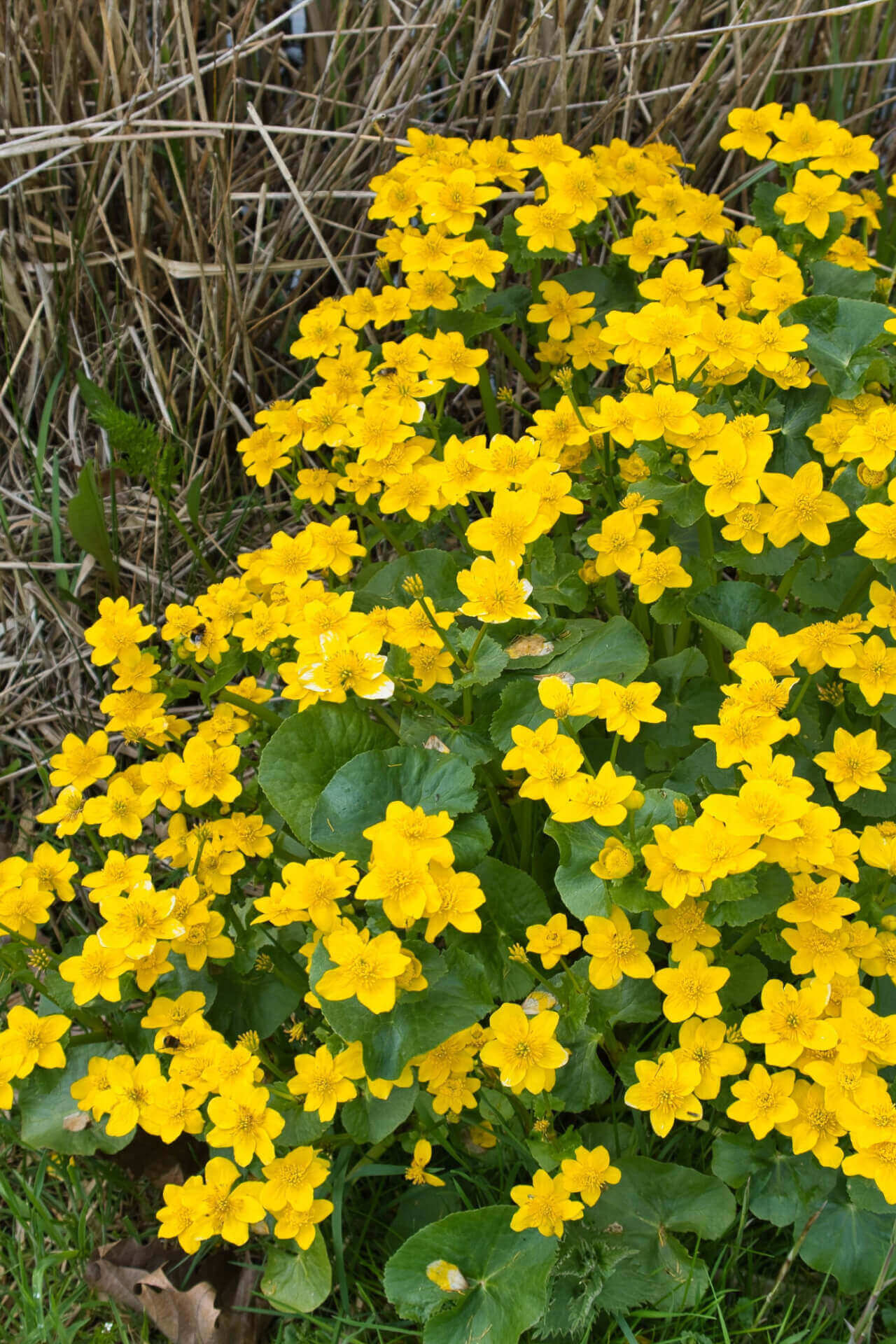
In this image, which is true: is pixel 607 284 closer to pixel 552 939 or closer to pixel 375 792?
pixel 375 792

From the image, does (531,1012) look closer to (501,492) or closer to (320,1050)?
(320,1050)

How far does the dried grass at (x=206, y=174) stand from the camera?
294 centimetres

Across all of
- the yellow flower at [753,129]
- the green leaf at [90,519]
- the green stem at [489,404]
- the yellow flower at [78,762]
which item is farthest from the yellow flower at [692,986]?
the green leaf at [90,519]

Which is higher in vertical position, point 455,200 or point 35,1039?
point 455,200

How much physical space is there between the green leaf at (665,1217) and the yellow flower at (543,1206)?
20cm

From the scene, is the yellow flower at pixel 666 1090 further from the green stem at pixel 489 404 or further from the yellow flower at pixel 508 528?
the green stem at pixel 489 404

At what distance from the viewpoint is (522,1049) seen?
5.51ft

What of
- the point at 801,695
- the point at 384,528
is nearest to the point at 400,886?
the point at 801,695

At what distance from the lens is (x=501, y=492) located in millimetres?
1943

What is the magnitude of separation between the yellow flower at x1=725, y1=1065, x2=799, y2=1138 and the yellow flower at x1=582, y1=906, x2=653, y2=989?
0.67ft

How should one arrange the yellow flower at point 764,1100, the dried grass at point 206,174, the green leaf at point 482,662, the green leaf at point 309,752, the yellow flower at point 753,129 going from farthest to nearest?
1. the dried grass at point 206,174
2. the yellow flower at point 753,129
3. the green leaf at point 309,752
4. the green leaf at point 482,662
5. the yellow flower at point 764,1100

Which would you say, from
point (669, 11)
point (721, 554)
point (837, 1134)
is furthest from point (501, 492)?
point (669, 11)

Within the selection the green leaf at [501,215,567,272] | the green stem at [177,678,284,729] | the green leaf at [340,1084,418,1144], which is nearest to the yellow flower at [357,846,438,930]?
the green leaf at [340,1084,418,1144]

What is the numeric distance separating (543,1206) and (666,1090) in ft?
0.77
